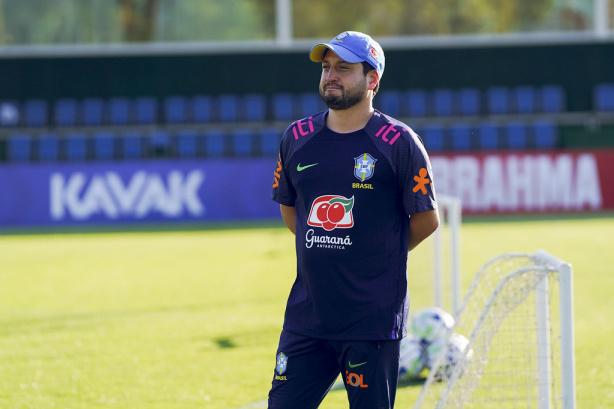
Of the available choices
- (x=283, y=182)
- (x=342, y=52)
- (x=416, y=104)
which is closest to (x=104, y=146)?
(x=416, y=104)

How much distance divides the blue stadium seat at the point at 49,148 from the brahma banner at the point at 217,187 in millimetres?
2770

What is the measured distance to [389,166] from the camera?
3684 millimetres

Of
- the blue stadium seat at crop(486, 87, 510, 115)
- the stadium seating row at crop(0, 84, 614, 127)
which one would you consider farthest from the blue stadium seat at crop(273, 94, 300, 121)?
the blue stadium seat at crop(486, 87, 510, 115)

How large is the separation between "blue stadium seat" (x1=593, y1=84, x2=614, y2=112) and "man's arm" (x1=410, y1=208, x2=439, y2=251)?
22257 mm

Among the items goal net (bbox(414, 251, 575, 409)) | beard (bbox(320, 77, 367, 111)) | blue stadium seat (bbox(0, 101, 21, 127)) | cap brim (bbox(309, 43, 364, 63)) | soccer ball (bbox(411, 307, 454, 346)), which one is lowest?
soccer ball (bbox(411, 307, 454, 346))

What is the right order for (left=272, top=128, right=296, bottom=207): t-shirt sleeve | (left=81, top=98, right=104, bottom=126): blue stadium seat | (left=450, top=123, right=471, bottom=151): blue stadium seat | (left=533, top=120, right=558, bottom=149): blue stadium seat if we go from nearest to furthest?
(left=272, top=128, right=296, bottom=207): t-shirt sleeve, (left=450, top=123, right=471, bottom=151): blue stadium seat, (left=533, top=120, right=558, bottom=149): blue stadium seat, (left=81, top=98, right=104, bottom=126): blue stadium seat

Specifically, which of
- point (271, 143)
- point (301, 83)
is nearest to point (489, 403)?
point (271, 143)

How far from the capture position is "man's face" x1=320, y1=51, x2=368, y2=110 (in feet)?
12.1

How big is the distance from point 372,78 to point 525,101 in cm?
2178

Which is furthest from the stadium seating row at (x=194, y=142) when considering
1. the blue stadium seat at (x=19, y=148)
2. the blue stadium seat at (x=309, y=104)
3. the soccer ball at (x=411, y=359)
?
the soccer ball at (x=411, y=359)

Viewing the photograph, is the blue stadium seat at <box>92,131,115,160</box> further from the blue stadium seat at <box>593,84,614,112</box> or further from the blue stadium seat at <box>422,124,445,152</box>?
the blue stadium seat at <box>593,84,614,112</box>

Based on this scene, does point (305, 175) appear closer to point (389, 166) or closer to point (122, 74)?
point (389, 166)

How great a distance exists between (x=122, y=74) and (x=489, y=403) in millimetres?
20885

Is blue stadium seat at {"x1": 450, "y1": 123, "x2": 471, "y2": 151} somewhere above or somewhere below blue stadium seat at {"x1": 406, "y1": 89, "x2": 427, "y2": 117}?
below
